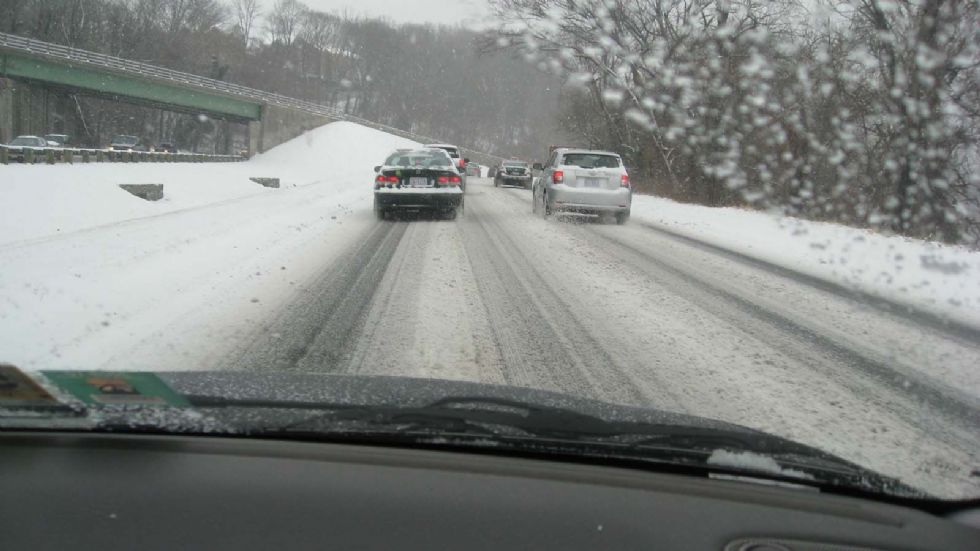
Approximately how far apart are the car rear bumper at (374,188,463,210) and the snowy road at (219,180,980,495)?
5343 millimetres

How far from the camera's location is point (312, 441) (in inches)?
93.1

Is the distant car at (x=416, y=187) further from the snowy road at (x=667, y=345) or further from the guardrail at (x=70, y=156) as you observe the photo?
the guardrail at (x=70, y=156)

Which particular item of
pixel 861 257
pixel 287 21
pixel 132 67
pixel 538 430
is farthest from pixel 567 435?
pixel 287 21

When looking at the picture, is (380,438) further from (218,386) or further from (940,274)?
(940,274)

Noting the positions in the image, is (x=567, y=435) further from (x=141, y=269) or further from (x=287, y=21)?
(x=287, y=21)

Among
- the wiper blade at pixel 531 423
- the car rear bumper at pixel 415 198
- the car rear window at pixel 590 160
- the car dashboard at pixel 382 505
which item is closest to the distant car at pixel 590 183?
the car rear window at pixel 590 160

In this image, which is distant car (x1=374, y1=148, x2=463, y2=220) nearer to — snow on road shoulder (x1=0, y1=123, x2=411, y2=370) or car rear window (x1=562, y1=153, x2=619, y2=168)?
snow on road shoulder (x1=0, y1=123, x2=411, y2=370)

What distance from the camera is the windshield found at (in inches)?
157

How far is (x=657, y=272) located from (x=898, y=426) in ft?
18.1

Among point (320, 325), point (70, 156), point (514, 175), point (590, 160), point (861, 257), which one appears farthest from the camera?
point (514, 175)

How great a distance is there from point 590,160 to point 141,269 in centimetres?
1029

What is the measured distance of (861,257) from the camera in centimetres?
1156

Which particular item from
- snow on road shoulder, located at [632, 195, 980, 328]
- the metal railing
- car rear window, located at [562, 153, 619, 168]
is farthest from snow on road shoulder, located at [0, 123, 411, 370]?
the metal railing

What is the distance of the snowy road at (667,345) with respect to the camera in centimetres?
432
